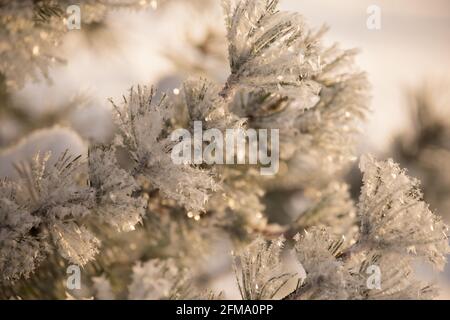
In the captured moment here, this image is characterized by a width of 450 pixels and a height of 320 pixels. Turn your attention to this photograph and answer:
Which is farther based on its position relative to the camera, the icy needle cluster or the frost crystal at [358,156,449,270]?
the icy needle cluster

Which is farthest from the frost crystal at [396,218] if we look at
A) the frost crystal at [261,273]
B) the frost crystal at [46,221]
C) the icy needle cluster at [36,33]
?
the icy needle cluster at [36,33]

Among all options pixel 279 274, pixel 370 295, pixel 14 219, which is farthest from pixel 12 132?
pixel 370 295

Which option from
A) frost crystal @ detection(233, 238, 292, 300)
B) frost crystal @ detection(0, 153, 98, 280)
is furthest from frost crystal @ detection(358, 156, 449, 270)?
frost crystal @ detection(0, 153, 98, 280)

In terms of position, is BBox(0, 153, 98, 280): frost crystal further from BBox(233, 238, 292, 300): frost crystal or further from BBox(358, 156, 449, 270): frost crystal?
BBox(358, 156, 449, 270): frost crystal

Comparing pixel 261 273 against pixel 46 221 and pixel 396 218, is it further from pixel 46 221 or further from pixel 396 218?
pixel 46 221

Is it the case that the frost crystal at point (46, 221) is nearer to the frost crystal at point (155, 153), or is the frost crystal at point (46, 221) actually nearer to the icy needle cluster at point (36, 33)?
the frost crystal at point (155, 153)

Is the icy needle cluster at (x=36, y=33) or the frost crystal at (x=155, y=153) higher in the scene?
the icy needle cluster at (x=36, y=33)

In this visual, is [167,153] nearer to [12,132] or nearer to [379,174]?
[379,174]

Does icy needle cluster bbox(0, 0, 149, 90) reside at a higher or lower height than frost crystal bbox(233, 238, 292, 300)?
higher

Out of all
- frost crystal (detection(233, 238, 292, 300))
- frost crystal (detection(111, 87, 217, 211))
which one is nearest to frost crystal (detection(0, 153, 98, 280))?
frost crystal (detection(111, 87, 217, 211))

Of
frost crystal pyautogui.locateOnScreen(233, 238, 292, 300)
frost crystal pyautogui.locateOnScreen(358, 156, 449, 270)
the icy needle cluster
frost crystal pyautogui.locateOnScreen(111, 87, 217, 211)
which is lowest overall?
frost crystal pyautogui.locateOnScreen(233, 238, 292, 300)

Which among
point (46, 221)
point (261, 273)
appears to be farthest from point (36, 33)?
point (261, 273)
